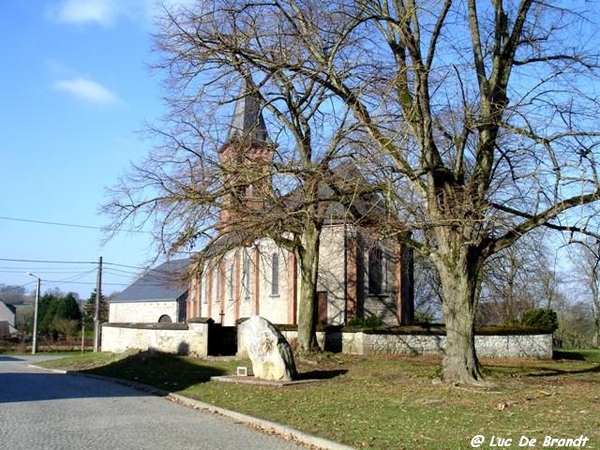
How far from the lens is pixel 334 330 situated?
2897cm

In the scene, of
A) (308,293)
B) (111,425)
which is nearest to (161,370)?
(308,293)

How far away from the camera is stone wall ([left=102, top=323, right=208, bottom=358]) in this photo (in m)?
28.4

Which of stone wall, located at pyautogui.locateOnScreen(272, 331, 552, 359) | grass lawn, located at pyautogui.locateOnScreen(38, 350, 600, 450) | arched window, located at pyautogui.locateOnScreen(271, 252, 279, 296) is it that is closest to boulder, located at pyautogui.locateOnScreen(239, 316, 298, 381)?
grass lawn, located at pyautogui.locateOnScreen(38, 350, 600, 450)

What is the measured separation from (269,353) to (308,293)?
22.1 ft

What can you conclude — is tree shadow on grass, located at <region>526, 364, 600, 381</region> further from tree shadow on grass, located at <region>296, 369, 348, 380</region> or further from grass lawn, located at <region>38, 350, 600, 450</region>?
tree shadow on grass, located at <region>296, 369, 348, 380</region>

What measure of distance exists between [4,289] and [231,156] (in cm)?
12136

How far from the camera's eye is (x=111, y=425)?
38.7ft

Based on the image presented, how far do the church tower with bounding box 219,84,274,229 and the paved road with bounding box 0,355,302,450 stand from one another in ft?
19.0

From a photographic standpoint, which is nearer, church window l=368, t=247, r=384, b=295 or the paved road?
the paved road

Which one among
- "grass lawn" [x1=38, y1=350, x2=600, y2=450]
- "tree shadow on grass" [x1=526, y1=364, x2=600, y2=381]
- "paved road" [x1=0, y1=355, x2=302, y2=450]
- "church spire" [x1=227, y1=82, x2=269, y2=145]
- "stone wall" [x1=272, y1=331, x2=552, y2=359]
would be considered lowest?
"paved road" [x1=0, y1=355, x2=302, y2=450]

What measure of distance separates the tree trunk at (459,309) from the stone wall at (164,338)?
15.0 m

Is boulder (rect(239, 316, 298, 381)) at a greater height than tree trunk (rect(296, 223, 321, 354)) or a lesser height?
lesser

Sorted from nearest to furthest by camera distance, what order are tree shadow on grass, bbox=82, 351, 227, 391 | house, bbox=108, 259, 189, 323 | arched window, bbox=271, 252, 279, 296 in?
tree shadow on grass, bbox=82, 351, 227, 391 → arched window, bbox=271, 252, 279, 296 → house, bbox=108, 259, 189, 323

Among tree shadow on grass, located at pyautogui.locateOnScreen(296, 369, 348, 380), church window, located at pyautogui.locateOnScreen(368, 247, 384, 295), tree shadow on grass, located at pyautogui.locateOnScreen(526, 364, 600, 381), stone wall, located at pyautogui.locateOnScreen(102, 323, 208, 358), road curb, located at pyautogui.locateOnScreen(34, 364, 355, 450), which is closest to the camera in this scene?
road curb, located at pyautogui.locateOnScreen(34, 364, 355, 450)
